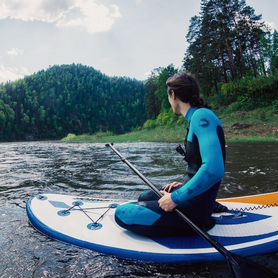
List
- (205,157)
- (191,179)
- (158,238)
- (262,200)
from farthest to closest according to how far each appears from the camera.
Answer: (262,200) → (158,238) → (191,179) → (205,157)

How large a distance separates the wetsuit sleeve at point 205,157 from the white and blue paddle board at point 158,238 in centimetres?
50

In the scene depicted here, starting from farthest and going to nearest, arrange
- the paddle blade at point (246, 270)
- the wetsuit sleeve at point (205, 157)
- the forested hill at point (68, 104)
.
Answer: the forested hill at point (68, 104) < the wetsuit sleeve at point (205, 157) < the paddle blade at point (246, 270)

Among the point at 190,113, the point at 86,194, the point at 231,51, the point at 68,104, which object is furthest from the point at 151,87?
the point at 68,104

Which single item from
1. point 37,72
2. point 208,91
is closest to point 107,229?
point 208,91

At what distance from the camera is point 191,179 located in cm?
285

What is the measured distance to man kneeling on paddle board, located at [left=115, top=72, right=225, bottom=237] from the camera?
2.76m

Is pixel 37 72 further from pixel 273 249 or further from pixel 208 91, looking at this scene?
pixel 273 249

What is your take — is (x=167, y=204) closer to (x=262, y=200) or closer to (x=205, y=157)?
(x=205, y=157)

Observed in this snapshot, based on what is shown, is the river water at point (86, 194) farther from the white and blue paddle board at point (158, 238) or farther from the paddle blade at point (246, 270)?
the paddle blade at point (246, 270)

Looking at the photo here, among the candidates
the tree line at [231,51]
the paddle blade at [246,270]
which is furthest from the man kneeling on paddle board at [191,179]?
the tree line at [231,51]

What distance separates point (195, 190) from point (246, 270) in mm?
728

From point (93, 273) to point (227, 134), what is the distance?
1919 centimetres

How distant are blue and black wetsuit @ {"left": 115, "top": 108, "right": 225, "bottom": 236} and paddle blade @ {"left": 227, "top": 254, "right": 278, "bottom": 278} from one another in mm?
544

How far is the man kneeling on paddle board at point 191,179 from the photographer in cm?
276
